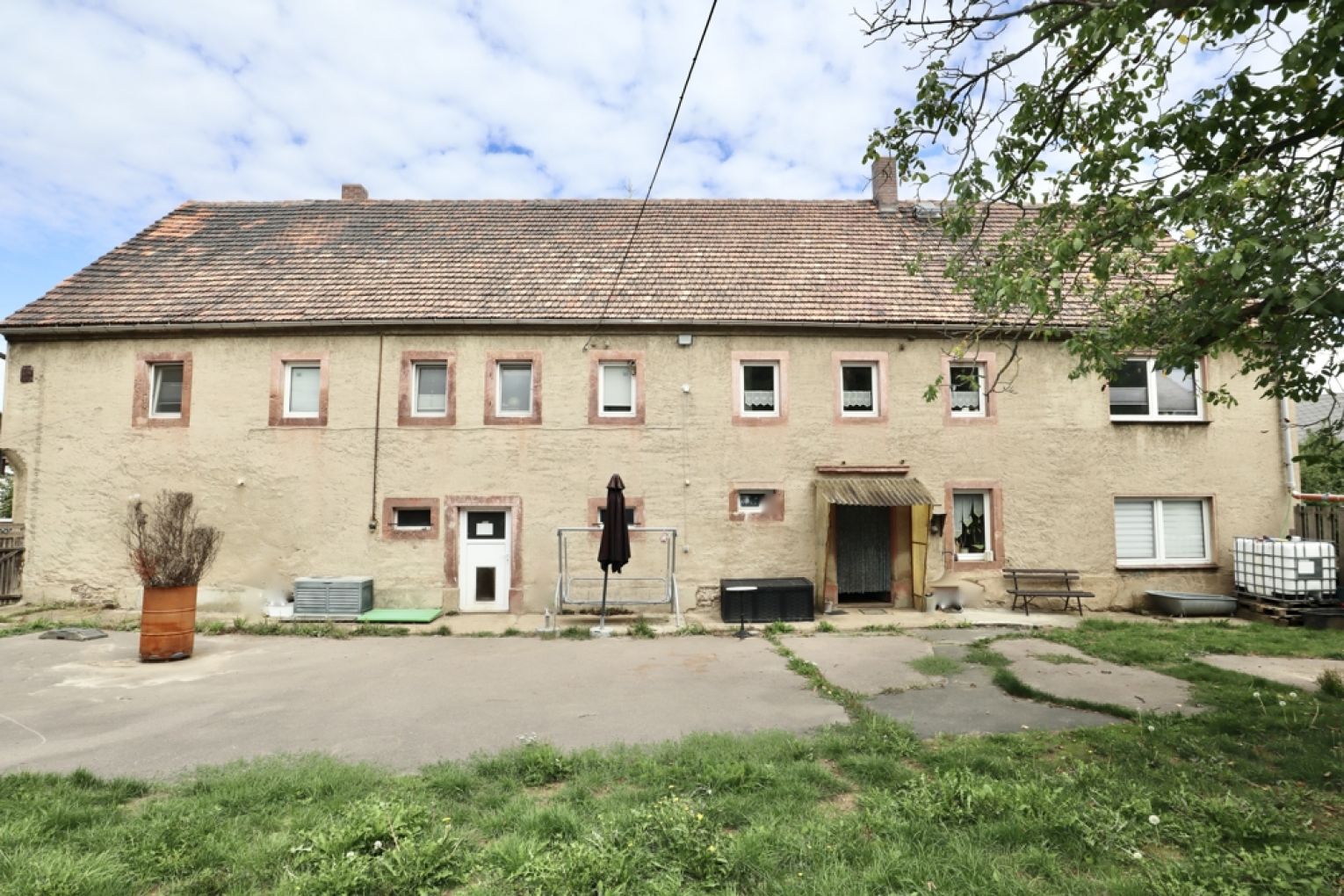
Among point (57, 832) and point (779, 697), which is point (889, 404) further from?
point (57, 832)

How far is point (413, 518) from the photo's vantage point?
12367 mm

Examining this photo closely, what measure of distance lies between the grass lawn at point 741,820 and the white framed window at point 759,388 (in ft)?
26.7

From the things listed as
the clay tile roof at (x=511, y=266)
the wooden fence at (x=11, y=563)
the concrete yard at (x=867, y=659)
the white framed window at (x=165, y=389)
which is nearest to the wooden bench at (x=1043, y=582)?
the concrete yard at (x=867, y=659)

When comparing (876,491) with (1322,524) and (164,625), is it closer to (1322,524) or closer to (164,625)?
(1322,524)

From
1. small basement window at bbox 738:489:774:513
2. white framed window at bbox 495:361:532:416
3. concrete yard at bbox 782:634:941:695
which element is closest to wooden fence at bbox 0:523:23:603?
white framed window at bbox 495:361:532:416

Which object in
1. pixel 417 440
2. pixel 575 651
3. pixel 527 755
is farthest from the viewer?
pixel 417 440

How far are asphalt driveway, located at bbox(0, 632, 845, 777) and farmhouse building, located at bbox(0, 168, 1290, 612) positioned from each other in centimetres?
298

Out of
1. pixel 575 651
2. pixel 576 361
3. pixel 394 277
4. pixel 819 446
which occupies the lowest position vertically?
pixel 575 651

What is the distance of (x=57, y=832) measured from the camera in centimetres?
353

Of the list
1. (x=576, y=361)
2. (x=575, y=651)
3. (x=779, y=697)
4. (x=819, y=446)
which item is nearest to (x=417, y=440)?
(x=576, y=361)

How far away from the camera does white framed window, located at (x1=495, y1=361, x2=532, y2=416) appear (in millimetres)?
12664

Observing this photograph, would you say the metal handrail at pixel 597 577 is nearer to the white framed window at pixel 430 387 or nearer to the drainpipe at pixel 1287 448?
the white framed window at pixel 430 387

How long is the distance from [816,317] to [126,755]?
11431mm

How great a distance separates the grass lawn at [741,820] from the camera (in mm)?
3061
